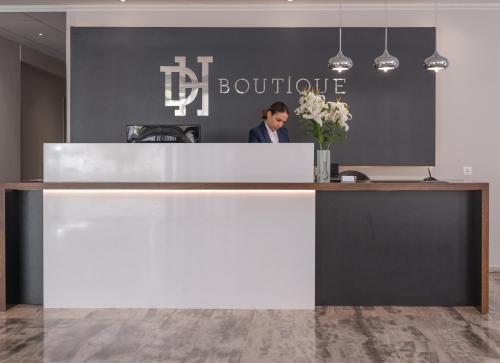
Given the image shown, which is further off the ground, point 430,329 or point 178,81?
point 178,81

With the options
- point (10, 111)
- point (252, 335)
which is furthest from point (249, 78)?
point (10, 111)

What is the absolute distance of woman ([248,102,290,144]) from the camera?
6.13 metres

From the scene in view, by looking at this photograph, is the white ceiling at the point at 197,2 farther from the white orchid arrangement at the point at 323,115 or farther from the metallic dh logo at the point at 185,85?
the white orchid arrangement at the point at 323,115

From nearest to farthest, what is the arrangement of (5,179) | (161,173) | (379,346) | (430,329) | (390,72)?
(379,346)
(430,329)
(161,173)
(390,72)
(5,179)

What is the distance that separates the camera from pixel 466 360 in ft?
12.8

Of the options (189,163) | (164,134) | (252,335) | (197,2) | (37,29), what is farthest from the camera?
(37,29)

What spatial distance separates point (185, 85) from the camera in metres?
7.55

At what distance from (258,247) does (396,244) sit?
121 centimetres

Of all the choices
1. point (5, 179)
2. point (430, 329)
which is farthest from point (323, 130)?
point (5, 179)

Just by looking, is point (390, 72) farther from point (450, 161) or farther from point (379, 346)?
point (379, 346)

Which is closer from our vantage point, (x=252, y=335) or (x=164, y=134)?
(x=252, y=335)

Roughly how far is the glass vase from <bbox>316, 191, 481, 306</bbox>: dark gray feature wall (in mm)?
142

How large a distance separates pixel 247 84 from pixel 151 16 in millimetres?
1499

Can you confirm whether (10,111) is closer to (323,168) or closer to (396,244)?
(323,168)
